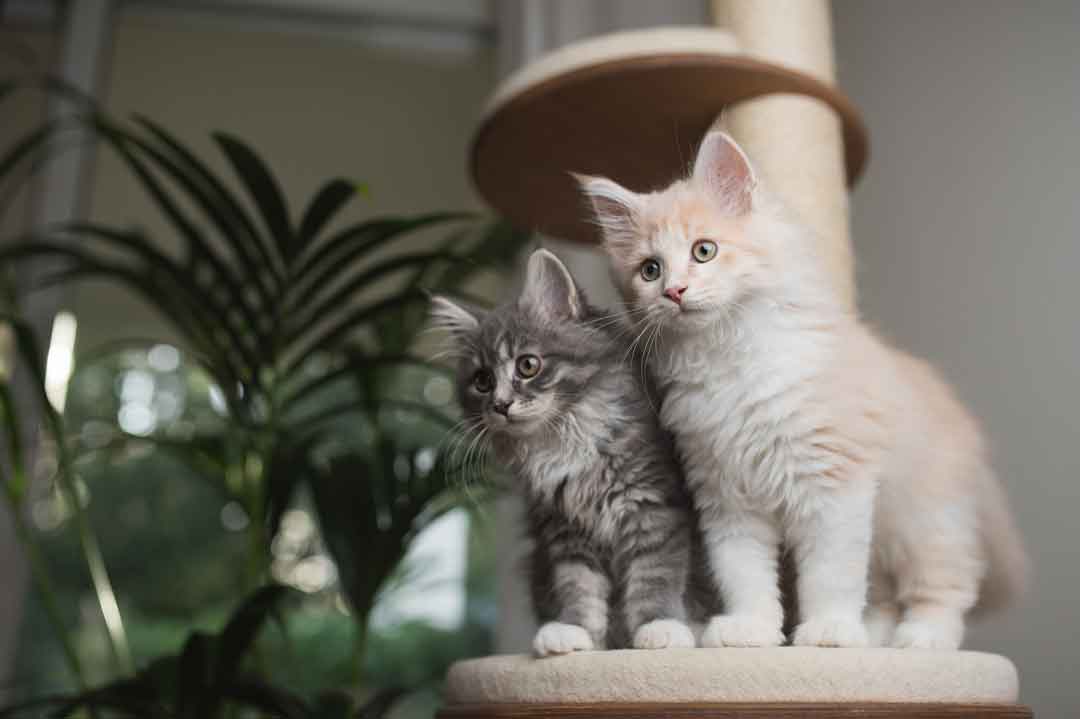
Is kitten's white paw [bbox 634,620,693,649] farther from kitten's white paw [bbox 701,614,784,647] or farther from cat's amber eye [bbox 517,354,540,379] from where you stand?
cat's amber eye [bbox 517,354,540,379]

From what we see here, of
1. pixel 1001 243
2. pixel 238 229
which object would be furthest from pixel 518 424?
pixel 1001 243

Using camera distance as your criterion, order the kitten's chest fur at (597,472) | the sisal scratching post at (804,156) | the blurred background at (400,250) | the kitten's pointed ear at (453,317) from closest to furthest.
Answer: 1. the kitten's chest fur at (597,472)
2. the kitten's pointed ear at (453,317)
3. the sisal scratching post at (804,156)
4. the blurred background at (400,250)

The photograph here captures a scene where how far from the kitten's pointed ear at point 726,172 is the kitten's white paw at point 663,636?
427 millimetres

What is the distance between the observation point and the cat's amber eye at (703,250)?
0.92 metres

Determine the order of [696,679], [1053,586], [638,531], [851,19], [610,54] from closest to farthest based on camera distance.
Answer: [696,679]
[638,531]
[610,54]
[1053,586]
[851,19]

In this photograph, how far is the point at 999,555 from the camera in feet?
3.35

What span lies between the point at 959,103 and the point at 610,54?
0.74 meters

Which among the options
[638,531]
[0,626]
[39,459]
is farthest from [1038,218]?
[0,626]

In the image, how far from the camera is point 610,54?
110cm

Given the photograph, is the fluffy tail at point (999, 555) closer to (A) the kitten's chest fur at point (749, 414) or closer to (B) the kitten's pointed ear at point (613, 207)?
(A) the kitten's chest fur at point (749, 414)

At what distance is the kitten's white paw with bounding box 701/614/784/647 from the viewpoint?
0.84 meters

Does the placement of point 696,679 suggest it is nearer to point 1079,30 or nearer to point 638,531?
point 638,531

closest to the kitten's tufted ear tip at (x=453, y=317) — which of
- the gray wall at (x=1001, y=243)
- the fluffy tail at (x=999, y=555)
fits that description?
the fluffy tail at (x=999, y=555)

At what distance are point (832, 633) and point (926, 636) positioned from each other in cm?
13
